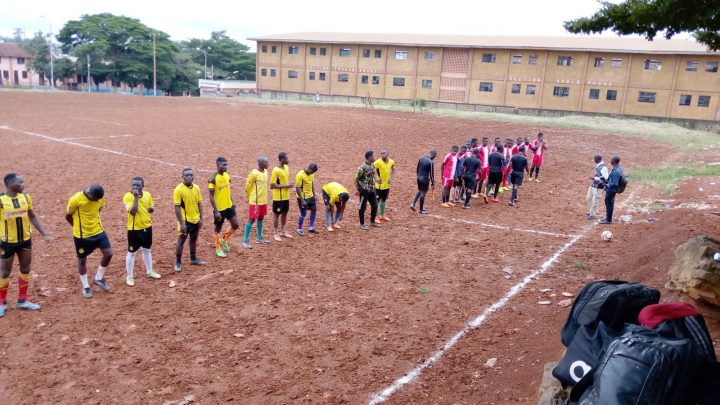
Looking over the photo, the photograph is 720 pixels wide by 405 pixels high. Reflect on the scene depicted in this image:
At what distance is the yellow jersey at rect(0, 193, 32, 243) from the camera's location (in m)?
7.29

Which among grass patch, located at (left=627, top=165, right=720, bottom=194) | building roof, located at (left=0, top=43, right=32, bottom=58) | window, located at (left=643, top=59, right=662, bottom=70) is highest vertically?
window, located at (left=643, top=59, right=662, bottom=70)

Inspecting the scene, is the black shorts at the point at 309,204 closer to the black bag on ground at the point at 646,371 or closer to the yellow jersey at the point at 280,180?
the yellow jersey at the point at 280,180

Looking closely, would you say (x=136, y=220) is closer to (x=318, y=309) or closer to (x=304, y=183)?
(x=318, y=309)

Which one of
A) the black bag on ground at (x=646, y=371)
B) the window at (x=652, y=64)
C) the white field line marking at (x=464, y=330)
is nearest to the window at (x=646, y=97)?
the window at (x=652, y=64)

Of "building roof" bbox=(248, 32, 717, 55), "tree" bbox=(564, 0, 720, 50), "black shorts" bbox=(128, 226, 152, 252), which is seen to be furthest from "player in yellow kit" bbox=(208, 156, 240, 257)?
"building roof" bbox=(248, 32, 717, 55)

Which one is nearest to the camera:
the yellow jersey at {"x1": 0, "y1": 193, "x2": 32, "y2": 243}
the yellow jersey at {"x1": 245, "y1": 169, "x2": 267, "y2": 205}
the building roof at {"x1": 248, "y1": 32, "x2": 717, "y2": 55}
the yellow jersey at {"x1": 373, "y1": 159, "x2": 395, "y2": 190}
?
the yellow jersey at {"x1": 0, "y1": 193, "x2": 32, "y2": 243}

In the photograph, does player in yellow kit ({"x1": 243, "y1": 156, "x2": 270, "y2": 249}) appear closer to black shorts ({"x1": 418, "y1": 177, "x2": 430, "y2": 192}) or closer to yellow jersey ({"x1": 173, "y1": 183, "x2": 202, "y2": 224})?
yellow jersey ({"x1": 173, "y1": 183, "x2": 202, "y2": 224})

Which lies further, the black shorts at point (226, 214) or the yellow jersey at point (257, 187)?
the yellow jersey at point (257, 187)

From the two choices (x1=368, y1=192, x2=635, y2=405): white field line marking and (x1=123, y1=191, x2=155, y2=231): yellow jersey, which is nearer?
(x1=368, y1=192, x2=635, y2=405): white field line marking

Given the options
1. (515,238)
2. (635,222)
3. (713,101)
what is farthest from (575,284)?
(713,101)

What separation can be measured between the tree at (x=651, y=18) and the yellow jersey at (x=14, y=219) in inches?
358

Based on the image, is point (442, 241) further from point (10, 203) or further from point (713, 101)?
point (713, 101)

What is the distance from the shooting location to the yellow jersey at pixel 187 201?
9000mm

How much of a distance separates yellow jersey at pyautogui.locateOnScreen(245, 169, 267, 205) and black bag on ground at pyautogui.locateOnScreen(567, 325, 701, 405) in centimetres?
838
